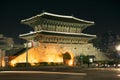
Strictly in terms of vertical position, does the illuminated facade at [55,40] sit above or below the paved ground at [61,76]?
above

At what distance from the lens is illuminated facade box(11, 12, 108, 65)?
226 ft

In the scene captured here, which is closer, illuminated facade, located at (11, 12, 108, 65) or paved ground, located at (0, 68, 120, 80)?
paved ground, located at (0, 68, 120, 80)

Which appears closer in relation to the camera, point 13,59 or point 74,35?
point 13,59

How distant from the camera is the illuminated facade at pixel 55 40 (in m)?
68.9

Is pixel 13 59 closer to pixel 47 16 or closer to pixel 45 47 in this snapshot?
pixel 45 47

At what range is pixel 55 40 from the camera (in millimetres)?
73688

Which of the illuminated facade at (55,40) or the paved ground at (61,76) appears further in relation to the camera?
the illuminated facade at (55,40)

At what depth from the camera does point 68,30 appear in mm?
79250

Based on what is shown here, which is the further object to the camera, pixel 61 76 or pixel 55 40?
pixel 55 40

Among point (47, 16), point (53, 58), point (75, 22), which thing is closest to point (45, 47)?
point (53, 58)

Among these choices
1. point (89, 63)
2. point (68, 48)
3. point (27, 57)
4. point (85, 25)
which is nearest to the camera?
point (27, 57)

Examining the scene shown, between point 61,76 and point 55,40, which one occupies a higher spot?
point 55,40

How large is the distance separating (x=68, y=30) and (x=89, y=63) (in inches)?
533

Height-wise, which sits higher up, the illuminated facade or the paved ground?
the illuminated facade
